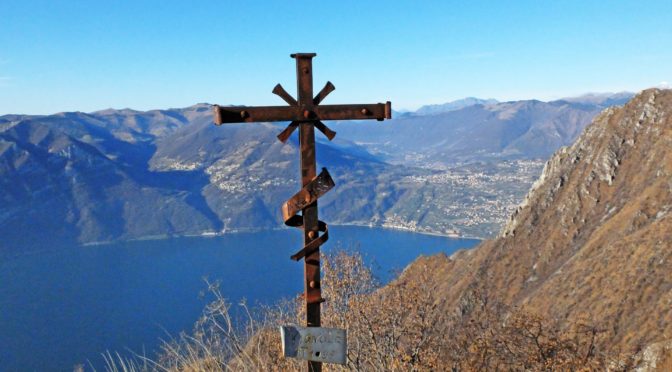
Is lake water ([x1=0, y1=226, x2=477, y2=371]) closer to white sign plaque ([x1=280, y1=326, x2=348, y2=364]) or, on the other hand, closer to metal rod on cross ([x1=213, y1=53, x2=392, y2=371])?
metal rod on cross ([x1=213, y1=53, x2=392, y2=371])

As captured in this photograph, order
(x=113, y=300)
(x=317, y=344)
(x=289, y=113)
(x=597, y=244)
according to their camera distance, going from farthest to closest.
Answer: (x=113, y=300), (x=597, y=244), (x=289, y=113), (x=317, y=344)

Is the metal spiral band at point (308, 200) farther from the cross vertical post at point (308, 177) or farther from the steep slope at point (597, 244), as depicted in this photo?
the steep slope at point (597, 244)

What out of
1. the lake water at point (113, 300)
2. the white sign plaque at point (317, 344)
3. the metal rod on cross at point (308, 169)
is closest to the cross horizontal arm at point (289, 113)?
the metal rod on cross at point (308, 169)

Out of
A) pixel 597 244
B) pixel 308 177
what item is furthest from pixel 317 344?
pixel 597 244

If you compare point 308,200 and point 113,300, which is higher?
point 308,200

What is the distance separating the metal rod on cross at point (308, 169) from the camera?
18.0 ft

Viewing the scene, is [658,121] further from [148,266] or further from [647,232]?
[148,266]

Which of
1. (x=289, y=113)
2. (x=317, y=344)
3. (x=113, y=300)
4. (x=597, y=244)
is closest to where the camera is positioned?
(x=317, y=344)

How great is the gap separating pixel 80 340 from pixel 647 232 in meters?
118

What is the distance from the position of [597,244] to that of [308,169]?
139ft

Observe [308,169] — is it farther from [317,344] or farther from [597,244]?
[597,244]

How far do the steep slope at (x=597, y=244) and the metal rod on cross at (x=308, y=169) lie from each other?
24.8m

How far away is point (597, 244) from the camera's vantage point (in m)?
42.2

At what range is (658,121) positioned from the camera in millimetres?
53125
